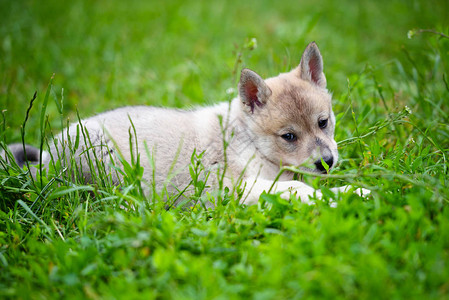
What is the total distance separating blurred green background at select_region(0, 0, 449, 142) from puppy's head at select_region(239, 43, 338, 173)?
0.87m

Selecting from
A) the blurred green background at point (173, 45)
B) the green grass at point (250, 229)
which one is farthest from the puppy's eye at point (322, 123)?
the blurred green background at point (173, 45)

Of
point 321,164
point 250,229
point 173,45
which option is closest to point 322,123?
point 321,164

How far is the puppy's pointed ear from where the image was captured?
10.7 ft

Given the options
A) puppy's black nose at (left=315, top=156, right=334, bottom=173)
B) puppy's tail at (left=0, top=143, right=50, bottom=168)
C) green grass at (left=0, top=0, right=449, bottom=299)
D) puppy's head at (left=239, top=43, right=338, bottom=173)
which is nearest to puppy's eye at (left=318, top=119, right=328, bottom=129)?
puppy's head at (left=239, top=43, right=338, bottom=173)

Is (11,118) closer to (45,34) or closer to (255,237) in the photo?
(45,34)

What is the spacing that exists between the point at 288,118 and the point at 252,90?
392 mm

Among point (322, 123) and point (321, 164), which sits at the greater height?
point (322, 123)

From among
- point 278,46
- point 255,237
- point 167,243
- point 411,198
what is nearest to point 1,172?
point 167,243

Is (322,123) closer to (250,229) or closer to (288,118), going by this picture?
(288,118)

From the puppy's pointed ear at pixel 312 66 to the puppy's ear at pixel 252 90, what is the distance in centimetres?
41

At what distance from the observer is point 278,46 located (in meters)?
5.96

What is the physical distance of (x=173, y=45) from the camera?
6559 mm

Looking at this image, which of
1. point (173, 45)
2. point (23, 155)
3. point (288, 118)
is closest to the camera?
point (288, 118)

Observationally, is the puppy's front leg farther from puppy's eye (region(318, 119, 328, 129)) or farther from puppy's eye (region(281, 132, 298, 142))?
puppy's eye (region(318, 119, 328, 129))
